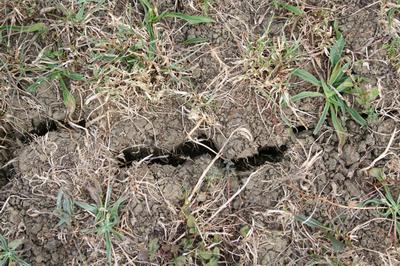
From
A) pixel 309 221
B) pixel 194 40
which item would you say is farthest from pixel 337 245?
pixel 194 40

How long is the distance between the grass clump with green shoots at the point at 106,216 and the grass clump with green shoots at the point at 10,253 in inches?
12.1

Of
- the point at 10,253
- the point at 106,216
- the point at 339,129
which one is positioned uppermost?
the point at 339,129

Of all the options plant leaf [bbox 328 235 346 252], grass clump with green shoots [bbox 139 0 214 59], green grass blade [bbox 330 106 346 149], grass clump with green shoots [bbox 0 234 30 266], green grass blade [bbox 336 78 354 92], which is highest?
grass clump with green shoots [bbox 139 0 214 59]

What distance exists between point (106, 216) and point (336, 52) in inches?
48.4

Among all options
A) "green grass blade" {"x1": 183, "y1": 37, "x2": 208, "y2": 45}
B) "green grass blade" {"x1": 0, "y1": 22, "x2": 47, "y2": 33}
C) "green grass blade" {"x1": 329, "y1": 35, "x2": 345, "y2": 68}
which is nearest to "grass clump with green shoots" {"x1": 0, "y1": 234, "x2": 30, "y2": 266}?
"green grass blade" {"x1": 0, "y1": 22, "x2": 47, "y2": 33}

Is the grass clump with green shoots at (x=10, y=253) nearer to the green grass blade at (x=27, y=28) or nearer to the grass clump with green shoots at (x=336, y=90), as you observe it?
the green grass blade at (x=27, y=28)

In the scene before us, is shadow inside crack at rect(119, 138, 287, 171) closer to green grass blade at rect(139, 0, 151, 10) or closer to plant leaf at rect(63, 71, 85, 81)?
plant leaf at rect(63, 71, 85, 81)

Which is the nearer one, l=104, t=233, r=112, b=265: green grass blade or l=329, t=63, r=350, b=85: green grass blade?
l=104, t=233, r=112, b=265: green grass blade

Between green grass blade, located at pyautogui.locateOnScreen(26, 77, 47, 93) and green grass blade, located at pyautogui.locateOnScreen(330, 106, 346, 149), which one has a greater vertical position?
green grass blade, located at pyautogui.locateOnScreen(26, 77, 47, 93)

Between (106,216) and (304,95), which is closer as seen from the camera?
(106,216)

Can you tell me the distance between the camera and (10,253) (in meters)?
2.31

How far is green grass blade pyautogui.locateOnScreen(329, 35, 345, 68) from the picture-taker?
2.46 m

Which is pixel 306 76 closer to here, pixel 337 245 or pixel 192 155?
pixel 192 155

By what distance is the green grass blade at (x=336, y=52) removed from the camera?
2.46 m
